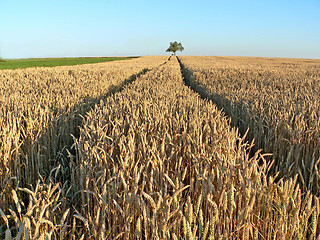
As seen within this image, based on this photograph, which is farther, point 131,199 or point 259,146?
point 259,146

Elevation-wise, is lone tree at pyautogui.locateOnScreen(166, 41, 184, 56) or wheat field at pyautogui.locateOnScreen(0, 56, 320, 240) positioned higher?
lone tree at pyautogui.locateOnScreen(166, 41, 184, 56)

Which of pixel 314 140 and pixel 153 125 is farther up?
pixel 153 125

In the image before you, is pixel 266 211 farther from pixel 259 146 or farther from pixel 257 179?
pixel 259 146

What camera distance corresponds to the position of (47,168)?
288 cm

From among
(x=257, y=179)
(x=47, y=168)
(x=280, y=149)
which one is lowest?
(x=47, y=168)

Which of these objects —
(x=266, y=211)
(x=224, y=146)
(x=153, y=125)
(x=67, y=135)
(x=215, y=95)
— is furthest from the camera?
(x=215, y=95)

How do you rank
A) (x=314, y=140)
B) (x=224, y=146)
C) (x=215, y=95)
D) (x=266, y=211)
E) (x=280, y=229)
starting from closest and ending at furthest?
(x=280, y=229) → (x=266, y=211) → (x=224, y=146) → (x=314, y=140) → (x=215, y=95)

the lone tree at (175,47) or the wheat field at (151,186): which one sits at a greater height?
the lone tree at (175,47)

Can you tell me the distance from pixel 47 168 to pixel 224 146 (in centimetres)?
190

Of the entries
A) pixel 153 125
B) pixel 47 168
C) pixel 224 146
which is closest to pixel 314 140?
pixel 224 146

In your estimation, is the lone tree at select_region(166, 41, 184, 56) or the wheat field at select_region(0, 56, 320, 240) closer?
the wheat field at select_region(0, 56, 320, 240)

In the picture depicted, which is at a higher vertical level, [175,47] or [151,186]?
[175,47]

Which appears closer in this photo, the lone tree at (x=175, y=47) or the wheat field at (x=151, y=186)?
the wheat field at (x=151, y=186)

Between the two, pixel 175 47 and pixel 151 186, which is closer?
pixel 151 186
